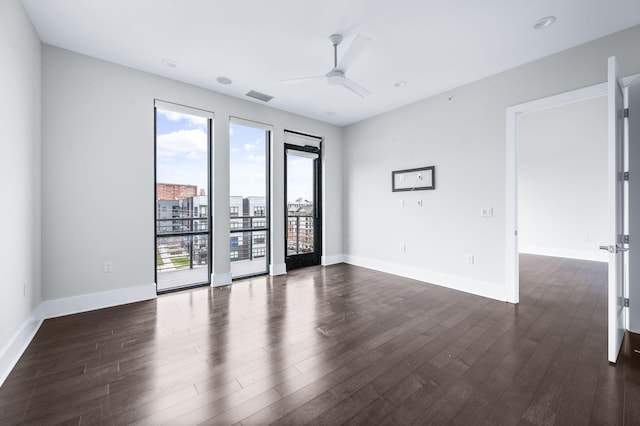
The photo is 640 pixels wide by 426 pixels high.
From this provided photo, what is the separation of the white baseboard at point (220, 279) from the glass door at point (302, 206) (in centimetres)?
123

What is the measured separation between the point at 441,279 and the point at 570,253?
454 cm

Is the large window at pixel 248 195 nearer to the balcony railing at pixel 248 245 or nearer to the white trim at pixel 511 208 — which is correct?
the balcony railing at pixel 248 245

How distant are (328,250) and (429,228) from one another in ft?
7.01

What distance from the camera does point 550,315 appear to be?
2965mm

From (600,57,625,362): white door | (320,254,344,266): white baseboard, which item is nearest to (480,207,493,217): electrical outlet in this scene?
(600,57,625,362): white door

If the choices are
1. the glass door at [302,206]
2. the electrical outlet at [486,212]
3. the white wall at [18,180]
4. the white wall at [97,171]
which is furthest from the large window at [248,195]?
the electrical outlet at [486,212]

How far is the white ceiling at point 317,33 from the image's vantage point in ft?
7.67

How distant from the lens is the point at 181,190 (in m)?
3.93

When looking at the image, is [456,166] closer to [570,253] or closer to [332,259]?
[332,259]

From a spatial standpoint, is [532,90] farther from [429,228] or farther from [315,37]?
[315,37]

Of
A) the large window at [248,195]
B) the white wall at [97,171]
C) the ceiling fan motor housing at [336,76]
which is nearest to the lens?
the ceiling fan motor housing at [336,76]

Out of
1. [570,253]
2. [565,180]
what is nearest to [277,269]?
[570,253]

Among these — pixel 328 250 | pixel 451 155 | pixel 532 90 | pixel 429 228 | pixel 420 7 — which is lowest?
pixel 328 250

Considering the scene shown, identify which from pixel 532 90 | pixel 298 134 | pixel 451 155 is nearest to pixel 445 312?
pixel 451 155
